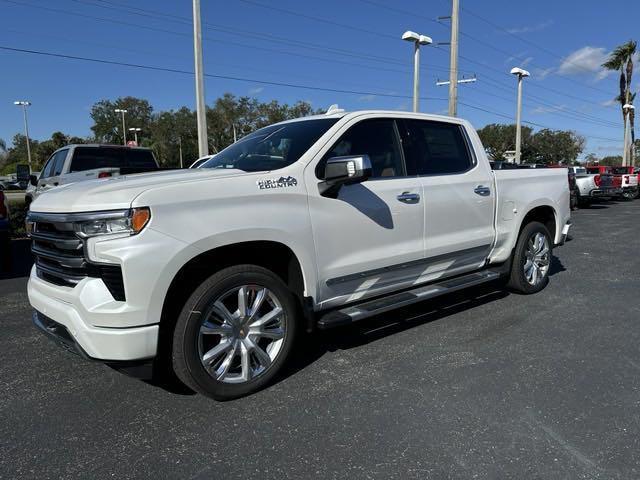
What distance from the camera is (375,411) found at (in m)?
3.08

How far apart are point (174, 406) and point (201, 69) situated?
1346 centimetres

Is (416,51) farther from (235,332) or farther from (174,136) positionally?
(174,136)

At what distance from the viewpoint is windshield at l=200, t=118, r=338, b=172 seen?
3709mm

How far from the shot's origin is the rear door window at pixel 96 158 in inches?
394

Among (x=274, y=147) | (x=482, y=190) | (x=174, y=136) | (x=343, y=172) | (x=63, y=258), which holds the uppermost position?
(x=174, y=136)

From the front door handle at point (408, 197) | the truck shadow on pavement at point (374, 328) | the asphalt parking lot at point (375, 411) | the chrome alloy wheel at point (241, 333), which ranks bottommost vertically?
the asphalt parking lot at point (375, 411)

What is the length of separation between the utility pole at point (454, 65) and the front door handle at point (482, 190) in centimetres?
1587

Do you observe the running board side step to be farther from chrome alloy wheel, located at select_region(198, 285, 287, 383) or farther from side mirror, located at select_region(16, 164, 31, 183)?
side mirror, located at select_region(16, 164, 31, 183)

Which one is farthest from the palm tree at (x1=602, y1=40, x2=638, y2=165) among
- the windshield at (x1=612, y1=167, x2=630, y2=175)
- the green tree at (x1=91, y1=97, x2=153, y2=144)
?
the green tree at (x1=91, y1=97, x2=153, y2=144)

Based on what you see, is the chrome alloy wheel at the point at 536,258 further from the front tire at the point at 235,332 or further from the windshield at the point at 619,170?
the windshield at the point at 619,170

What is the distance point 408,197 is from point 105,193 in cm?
231

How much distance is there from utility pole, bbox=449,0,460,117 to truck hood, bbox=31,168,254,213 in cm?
1814

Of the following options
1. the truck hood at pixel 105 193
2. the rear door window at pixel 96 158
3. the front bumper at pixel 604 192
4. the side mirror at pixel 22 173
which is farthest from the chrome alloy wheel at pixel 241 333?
the front bumper at pixel 604 192

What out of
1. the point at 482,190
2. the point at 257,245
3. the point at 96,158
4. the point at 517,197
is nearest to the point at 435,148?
the point at 482,190
